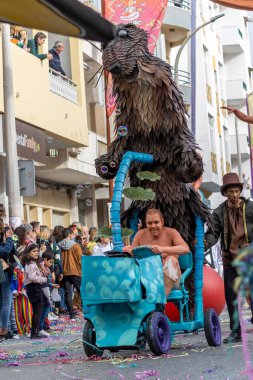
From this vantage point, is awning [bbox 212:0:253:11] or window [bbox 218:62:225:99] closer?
awning [bbox 212:0:253:11]

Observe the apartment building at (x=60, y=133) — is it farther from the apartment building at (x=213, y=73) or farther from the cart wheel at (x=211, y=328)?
the cart wheel at (x=211, y=328)

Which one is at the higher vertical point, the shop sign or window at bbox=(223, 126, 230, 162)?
window at bbox=(223, 126, 230, 162)

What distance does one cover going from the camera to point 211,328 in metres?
10.8

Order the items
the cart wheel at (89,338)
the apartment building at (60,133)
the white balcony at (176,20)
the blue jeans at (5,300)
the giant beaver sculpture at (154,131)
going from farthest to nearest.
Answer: the white balcony at (176,20) → the apartment building at (60,133) → the blue jeans at (5,300) → the giant beaver sculpture at (154,131) → the cart wheel at (89,338)

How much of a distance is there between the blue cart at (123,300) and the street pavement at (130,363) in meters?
0.18

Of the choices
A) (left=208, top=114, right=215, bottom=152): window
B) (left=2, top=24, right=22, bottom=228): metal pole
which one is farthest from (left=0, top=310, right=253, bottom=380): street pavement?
(left=208, top=114, right=215, bottom=152): window

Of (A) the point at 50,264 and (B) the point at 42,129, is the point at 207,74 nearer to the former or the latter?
(B) the point at 42,129

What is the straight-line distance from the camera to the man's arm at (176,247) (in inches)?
422

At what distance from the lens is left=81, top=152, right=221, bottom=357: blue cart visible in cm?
980

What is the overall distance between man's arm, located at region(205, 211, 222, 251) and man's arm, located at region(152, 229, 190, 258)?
87 cm

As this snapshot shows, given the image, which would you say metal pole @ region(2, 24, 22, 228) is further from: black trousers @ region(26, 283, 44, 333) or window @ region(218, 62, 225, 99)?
window @ region(218, 62, 225, 99)

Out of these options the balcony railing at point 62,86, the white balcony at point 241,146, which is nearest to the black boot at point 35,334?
the balcony railing at point 62,86

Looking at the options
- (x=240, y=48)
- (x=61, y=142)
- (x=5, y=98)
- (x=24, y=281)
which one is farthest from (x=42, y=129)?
(x=240, y=48)

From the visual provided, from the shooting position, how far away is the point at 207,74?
5066 centimetres
